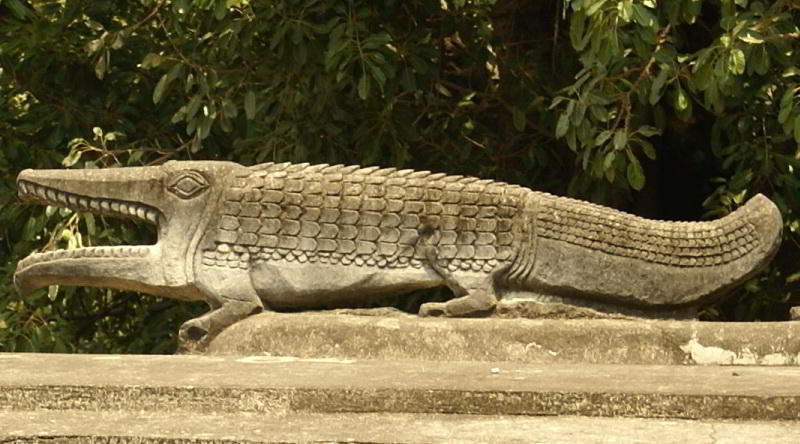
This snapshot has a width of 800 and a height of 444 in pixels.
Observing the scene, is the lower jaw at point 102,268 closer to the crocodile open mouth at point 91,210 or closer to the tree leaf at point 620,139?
the crocodile open mouth at point 91,210

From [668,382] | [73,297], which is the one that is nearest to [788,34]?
[668,382]

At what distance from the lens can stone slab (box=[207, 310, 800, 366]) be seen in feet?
19.8

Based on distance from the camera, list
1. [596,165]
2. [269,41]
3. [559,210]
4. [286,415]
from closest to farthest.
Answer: [286,415] < [559,210] < [596,165] < [269,41]

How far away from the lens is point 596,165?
7668mm

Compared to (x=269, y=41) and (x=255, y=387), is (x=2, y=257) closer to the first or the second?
(x=269, y=41)

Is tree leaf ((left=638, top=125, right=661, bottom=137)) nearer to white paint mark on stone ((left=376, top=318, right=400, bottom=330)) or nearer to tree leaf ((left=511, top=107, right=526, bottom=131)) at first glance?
tree leaf ((left=511, top=107, right=526, bottom=131))

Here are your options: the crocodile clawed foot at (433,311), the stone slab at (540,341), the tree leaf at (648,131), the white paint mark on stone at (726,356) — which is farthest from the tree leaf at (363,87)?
the white paint mark on stone at (726,356)

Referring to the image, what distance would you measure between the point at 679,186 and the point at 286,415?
14.4ft

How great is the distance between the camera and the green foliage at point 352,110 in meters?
8.02

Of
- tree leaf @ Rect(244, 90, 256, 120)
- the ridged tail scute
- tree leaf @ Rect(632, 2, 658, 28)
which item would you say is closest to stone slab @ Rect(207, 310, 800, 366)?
the ridged tail scute

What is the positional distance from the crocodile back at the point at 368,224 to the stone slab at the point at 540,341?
304 mm

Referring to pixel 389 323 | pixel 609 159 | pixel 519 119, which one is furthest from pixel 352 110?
pixel 389 323

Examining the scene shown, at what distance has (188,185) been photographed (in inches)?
259

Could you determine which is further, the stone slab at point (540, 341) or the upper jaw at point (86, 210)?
the upper jaw at point (86, 210)
